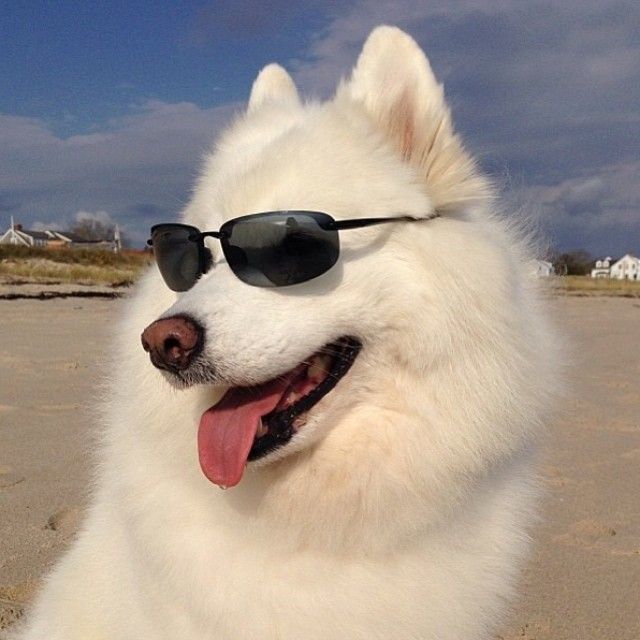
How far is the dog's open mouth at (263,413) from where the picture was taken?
6.70ft

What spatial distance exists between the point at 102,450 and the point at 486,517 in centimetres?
134

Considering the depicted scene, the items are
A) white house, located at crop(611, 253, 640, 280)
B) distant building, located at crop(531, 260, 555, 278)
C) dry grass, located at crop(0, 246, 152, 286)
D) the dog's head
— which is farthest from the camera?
white house, located at crop(611, 253, 640, 280)

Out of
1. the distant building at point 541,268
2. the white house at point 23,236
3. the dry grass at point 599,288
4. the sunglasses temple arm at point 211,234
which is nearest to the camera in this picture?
the sunglasses temple arm at point 211,234

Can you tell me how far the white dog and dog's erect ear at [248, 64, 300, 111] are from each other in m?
0.56

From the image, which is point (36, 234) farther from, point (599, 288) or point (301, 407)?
point (301, 407)

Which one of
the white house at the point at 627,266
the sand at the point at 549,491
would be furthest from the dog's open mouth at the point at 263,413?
the white house at the point at 627,266

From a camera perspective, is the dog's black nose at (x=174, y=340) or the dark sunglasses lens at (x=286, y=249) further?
the dark sunglasses lens at (x=286, y=249)

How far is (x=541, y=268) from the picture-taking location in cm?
285

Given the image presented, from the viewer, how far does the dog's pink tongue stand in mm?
2033

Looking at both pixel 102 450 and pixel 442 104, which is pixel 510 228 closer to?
pixel 442 104

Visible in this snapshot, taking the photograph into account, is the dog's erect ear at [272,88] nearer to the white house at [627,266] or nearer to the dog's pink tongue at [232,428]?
the dog's pink tongue at [232,428]

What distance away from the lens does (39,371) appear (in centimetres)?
741

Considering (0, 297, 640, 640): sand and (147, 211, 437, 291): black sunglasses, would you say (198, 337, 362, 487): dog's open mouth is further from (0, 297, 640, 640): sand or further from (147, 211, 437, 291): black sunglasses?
(0, 297, 640, 640): sand

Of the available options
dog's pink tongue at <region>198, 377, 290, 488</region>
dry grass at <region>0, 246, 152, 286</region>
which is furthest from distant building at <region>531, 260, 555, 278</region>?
dry grass at <region>0, 246, 152, 286</region>
